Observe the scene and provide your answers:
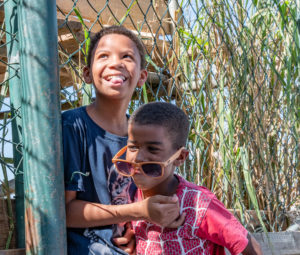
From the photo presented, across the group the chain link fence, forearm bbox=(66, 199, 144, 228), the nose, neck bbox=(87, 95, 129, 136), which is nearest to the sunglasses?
forearm bbox=(66, 199, 144, 228)

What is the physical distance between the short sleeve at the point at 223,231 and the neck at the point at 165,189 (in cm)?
15

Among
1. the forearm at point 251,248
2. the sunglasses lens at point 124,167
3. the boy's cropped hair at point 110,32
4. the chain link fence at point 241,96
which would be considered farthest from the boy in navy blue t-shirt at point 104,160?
the chain link fence at point 241,96

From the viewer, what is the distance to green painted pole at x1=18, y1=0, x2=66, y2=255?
5.30 ft

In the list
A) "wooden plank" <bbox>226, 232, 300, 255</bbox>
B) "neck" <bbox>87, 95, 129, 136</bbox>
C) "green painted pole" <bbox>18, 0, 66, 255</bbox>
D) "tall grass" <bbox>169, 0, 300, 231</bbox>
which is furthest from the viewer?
"tall grass" <bbox>169, 0, 300, 231</bbox>

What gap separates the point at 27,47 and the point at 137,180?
567 millimetres

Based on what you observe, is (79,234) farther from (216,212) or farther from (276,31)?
(276,31)

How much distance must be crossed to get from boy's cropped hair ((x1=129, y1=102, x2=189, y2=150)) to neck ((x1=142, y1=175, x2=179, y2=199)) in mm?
127

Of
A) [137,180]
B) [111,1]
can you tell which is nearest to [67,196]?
[137,180]

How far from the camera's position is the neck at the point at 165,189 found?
175 cm

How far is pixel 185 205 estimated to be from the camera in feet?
5.73

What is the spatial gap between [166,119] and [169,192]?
262 mm

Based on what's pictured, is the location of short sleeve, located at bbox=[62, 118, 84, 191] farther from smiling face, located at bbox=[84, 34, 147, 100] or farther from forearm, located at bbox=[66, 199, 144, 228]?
smiling face, located at bbox=[84, 34, 147, 100]

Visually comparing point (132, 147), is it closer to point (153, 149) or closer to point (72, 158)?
point (153, 149)

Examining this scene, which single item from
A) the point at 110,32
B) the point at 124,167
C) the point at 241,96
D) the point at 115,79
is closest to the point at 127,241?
the point at 124,167
